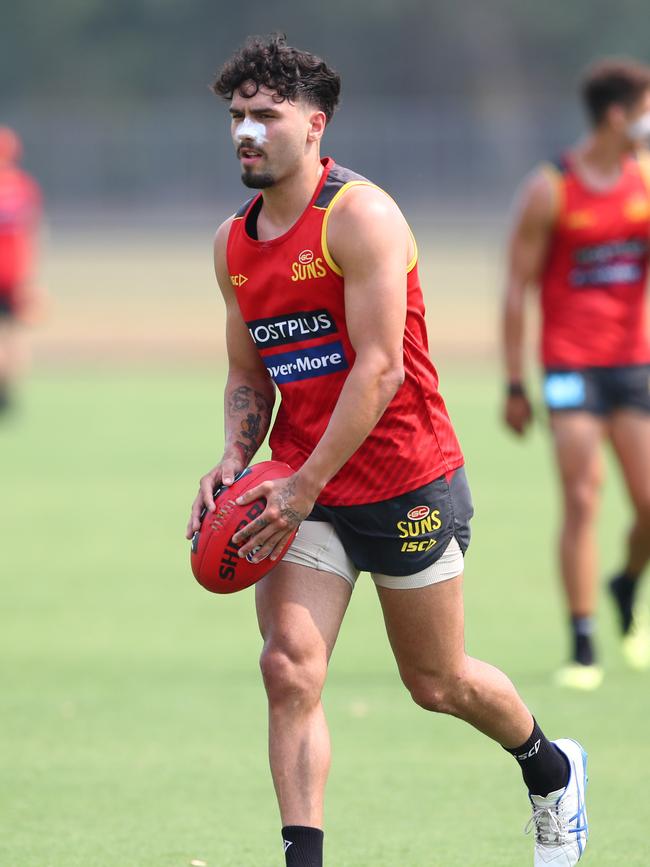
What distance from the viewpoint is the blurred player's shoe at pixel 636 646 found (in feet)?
26.4

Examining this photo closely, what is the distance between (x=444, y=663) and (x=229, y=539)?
747mm

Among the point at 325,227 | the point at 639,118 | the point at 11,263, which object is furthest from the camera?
the point at 11,263

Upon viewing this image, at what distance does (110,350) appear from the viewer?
86.0ft

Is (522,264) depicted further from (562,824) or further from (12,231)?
(12,231)

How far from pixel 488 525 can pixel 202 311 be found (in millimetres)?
21679

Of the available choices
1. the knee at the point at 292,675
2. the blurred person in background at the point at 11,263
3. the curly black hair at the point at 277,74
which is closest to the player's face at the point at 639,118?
the curly black hair at the point at 277,74

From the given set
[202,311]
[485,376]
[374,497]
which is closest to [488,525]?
[374,497]

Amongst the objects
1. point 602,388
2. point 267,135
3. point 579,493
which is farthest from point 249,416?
point 602,388

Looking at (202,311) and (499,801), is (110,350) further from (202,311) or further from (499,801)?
(499,801)

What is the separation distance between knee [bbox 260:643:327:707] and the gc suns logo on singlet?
0.79m

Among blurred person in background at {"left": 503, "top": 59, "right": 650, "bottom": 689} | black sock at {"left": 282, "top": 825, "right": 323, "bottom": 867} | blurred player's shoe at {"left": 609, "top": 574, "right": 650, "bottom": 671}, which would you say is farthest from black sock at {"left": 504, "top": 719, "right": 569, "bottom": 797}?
blurred player's shoe at {"left": 609, "top": 574, "right": 650, "bottom": 671}

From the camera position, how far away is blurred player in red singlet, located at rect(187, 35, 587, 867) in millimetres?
4547

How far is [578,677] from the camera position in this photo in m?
7.59

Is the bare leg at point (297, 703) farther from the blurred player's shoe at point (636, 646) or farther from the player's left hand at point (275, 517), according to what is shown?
the blurred player's shoe at point (636, 646)
